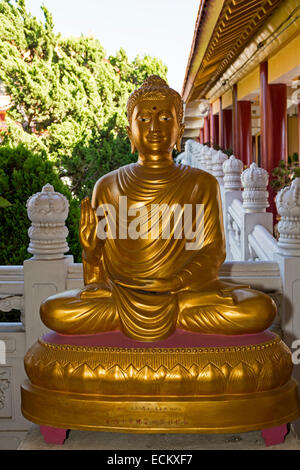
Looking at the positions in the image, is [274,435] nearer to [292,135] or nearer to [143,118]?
[143,118]

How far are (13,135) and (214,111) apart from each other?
8800mm

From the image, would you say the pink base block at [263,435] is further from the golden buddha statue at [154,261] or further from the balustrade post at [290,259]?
the balustrade post at [290,259]

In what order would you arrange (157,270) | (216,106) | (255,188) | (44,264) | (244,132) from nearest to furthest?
(157,270) → (44,264) → (255,188) → (244,132) → (216,106)

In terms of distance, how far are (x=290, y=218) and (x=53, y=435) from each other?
4.83 ft

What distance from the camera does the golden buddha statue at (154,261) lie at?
230cm

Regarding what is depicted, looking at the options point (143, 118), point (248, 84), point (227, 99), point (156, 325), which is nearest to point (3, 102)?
point (227, 99)

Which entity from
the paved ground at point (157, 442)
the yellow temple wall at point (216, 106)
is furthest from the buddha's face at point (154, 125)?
the yellow temple wall at point (216, 106)

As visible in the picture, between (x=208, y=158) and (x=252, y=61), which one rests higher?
(x=252, y=61)

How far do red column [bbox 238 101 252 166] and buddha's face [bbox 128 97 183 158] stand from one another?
825 cm

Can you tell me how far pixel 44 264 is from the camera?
9.71ft

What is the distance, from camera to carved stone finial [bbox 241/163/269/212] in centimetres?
427

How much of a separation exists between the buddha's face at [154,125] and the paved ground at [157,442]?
3.94 ft

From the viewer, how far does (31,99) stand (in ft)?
26.6
